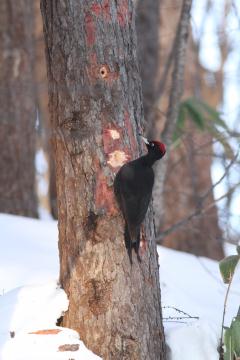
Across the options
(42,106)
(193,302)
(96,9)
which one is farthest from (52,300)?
(42,106)

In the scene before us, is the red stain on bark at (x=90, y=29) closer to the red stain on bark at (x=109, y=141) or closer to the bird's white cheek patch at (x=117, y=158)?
the red stain on bark at (x=109, y=141)

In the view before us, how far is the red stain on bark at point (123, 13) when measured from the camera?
9.71ft

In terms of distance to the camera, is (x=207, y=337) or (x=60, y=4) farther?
(x=207, y=337)

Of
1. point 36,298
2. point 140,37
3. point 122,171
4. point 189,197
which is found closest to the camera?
point 122,171

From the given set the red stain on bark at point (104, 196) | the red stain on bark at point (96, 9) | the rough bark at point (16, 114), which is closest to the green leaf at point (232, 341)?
the red stain on bark at point (104, 196)

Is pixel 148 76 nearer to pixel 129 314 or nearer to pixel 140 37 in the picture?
pixel 140 37

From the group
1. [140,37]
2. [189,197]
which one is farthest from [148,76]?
[189,197]

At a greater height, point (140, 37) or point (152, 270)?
point (140, 37)

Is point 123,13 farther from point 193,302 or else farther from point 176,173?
point 176,173

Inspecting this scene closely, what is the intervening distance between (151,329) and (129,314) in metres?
0.14

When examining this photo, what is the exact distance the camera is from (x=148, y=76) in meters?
7.21

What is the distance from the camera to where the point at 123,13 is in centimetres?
298

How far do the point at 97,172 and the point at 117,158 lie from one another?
0.11 m

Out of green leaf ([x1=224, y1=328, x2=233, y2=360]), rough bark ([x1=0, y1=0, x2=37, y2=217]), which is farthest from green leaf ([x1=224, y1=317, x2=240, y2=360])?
rough bark ([x1=0, y1=0, x2=37, y2=217])
